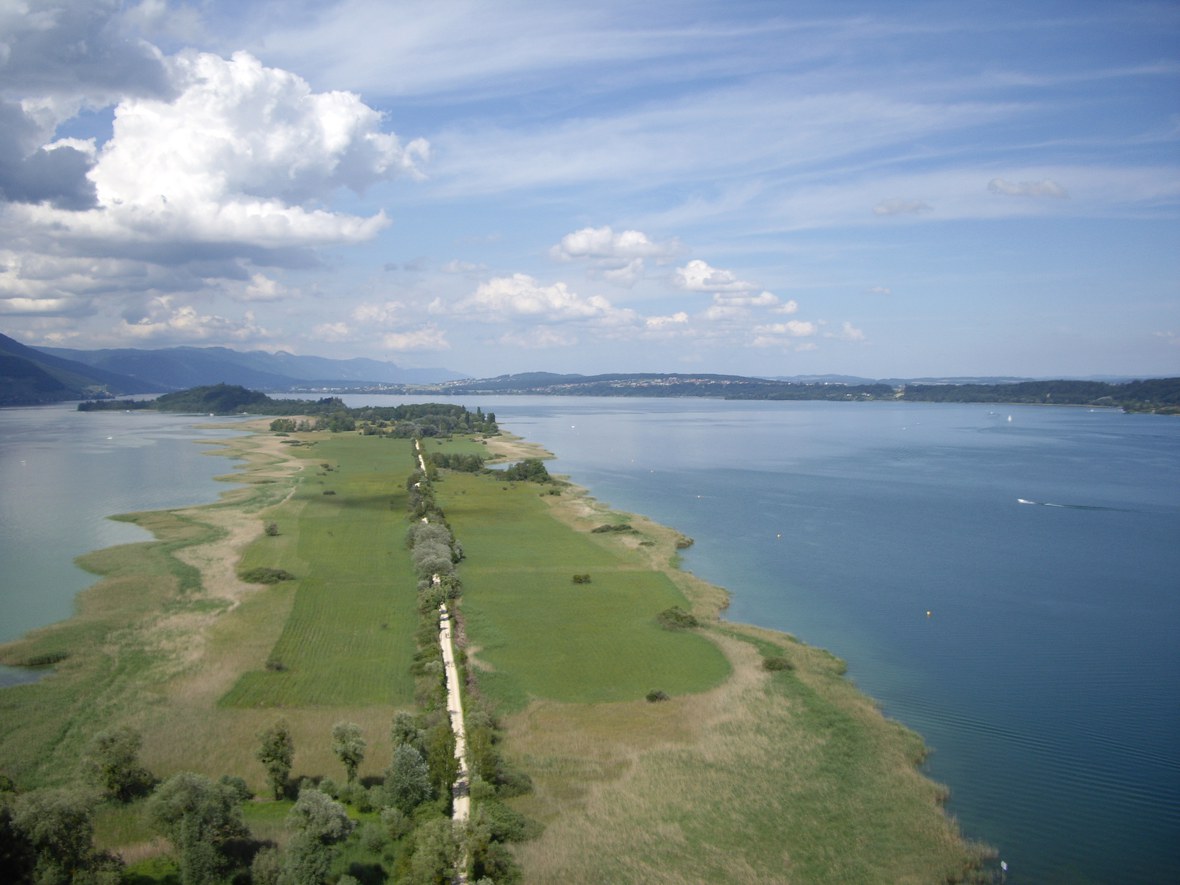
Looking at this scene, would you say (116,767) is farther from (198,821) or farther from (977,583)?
(977,583)

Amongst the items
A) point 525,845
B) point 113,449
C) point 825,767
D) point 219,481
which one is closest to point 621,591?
point 825,767

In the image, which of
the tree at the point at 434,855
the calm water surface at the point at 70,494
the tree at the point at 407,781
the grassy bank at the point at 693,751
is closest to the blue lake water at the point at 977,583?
the calm water surface at the point at 70,494

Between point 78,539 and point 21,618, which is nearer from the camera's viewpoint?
point 21,618

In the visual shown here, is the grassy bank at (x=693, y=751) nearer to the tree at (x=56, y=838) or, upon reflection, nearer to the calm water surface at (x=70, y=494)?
the tree at (x=56, y=838)

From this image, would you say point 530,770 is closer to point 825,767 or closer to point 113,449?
point 825,767

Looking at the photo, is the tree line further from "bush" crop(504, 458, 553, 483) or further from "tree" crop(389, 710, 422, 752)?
"bush" crop(504, 458, 553, 483)

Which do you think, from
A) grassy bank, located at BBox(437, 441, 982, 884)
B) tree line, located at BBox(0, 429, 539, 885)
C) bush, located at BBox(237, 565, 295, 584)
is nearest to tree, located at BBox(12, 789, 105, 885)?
tree line, located at BBox(0, 429, 539, 885)
